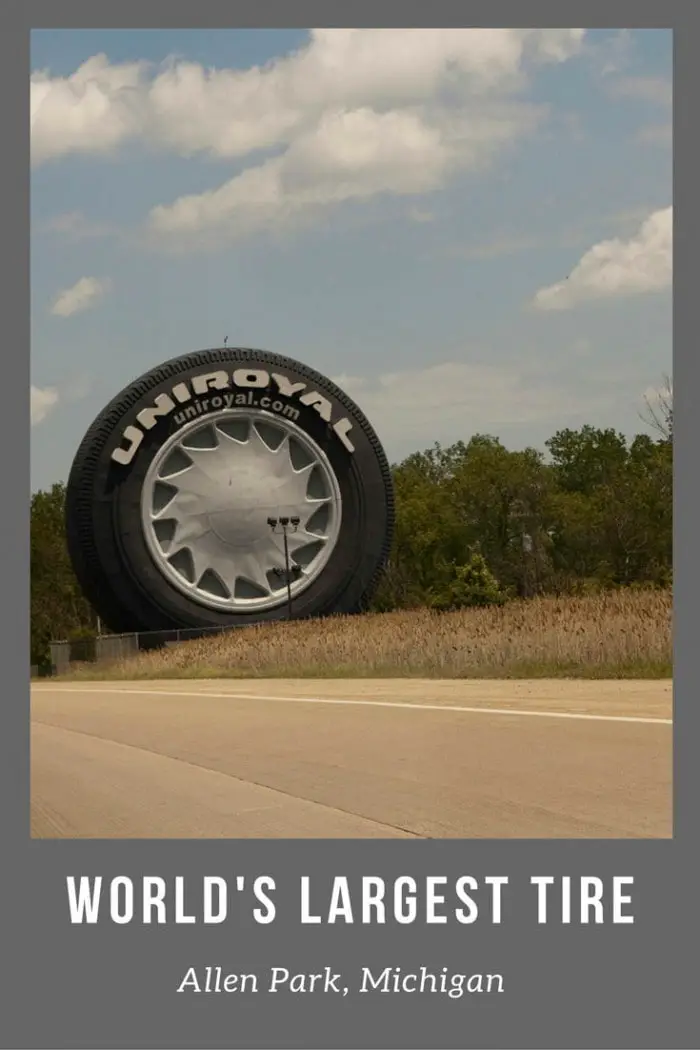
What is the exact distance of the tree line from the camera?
57781mm

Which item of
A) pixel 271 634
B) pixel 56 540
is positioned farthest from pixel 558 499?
pixel 271 634

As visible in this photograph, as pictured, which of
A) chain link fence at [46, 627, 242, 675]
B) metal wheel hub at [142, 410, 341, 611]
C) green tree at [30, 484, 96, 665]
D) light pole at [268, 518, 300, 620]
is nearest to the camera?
chain link fence at [46, 627, 242, 675]

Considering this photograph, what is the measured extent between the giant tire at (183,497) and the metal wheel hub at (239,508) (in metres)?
0.08

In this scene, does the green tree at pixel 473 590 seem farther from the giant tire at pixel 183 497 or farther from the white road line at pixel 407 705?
the white road line at pixel 407 705

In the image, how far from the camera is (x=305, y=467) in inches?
1328

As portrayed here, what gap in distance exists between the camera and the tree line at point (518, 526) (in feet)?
190

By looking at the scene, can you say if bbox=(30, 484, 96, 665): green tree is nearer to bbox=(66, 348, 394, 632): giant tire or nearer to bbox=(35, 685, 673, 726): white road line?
bbox=(66, 348, 394, 632): giant tire

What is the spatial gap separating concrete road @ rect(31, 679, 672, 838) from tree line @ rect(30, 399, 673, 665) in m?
39.0

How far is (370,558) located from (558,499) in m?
38.6

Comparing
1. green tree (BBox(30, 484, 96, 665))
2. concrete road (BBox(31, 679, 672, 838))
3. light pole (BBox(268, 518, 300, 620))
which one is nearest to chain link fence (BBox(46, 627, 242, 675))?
light pole (BBox(268, 518, 300, 620))

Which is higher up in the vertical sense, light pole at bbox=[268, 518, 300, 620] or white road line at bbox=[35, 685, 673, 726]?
light pole at bbox=[268, 518, 300, 620]

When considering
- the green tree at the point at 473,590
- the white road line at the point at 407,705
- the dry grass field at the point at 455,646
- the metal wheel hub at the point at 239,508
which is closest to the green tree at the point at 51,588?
the green tree at the point at 473,590

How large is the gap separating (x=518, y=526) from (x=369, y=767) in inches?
2325

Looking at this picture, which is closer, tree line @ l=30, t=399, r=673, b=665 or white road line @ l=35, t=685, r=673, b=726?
white road line @ l=35, t=685, r=673, b=726
